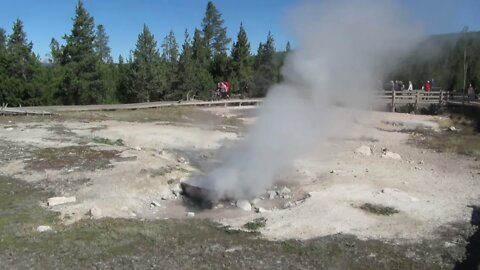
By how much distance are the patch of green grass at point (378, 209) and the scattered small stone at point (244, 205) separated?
220cm

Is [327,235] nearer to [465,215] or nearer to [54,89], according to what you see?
[465,215]

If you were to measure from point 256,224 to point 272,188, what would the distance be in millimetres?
2921

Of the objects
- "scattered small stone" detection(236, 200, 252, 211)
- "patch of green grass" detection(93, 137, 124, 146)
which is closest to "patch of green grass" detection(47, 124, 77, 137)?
"patch of green grass" detection(93, 137, 124, 146)

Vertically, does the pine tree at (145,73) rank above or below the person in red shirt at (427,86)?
above

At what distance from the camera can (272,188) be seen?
11.7 m

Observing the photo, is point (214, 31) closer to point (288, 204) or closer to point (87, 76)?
point (87, 76)

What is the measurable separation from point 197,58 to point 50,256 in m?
40.1

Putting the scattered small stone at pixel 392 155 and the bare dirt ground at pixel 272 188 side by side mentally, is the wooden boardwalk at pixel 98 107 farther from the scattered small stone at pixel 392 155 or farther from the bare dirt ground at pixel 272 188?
the scattered small stone at pixel 392 155

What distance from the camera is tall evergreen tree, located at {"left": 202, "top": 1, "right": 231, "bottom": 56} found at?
61.7 metres

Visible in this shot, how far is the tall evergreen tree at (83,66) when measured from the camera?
38312mm

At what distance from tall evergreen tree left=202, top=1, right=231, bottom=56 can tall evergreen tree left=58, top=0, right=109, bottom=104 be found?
23.8 meters

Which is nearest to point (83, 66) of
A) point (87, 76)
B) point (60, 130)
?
point (87, 76)

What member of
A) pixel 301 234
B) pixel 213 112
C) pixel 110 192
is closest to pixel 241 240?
pixel 301 234

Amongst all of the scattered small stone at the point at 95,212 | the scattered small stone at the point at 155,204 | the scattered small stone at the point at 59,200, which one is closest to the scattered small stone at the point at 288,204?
the scattered small stone at the point at 155,204
